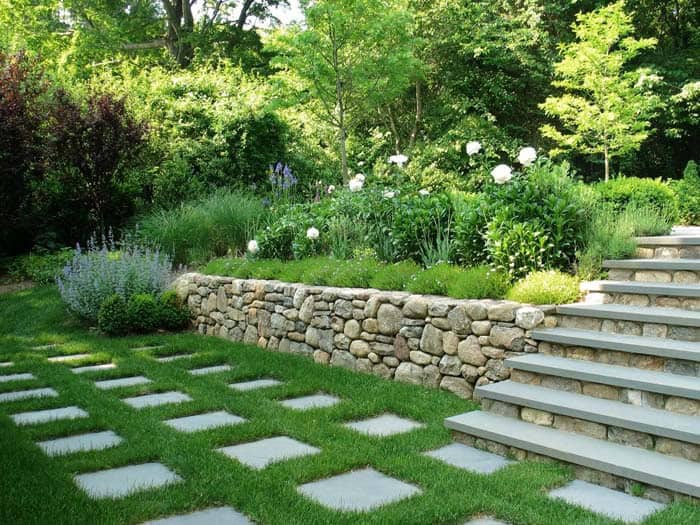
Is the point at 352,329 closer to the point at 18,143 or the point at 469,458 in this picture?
the point at 469,458

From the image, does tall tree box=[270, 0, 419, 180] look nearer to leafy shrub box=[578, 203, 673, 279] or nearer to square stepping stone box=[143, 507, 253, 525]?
leafy shrub box=[578, 203, 673, 279]

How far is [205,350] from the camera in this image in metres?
6.27

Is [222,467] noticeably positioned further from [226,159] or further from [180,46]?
[180,46]

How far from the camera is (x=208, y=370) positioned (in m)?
5.50

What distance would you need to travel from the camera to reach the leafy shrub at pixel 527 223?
461 cm

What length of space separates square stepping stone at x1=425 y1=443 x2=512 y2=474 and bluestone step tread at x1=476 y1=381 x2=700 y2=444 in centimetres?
40

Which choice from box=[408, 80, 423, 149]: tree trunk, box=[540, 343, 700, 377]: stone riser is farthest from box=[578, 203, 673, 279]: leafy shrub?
box=[408, 80, 423, 149]: tree trunk

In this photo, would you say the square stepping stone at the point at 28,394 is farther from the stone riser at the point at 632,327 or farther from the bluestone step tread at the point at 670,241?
the bluestone step tread at the point at 670,241

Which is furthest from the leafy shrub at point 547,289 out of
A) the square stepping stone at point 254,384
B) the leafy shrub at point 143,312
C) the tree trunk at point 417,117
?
the tree trunk at point 417,117

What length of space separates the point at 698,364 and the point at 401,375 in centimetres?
217

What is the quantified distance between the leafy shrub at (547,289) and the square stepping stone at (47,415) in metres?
3.09

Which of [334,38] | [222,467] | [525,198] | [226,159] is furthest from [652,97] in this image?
[222,467]

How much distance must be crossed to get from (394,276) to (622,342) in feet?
6.94

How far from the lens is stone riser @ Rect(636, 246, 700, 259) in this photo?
4615mm
